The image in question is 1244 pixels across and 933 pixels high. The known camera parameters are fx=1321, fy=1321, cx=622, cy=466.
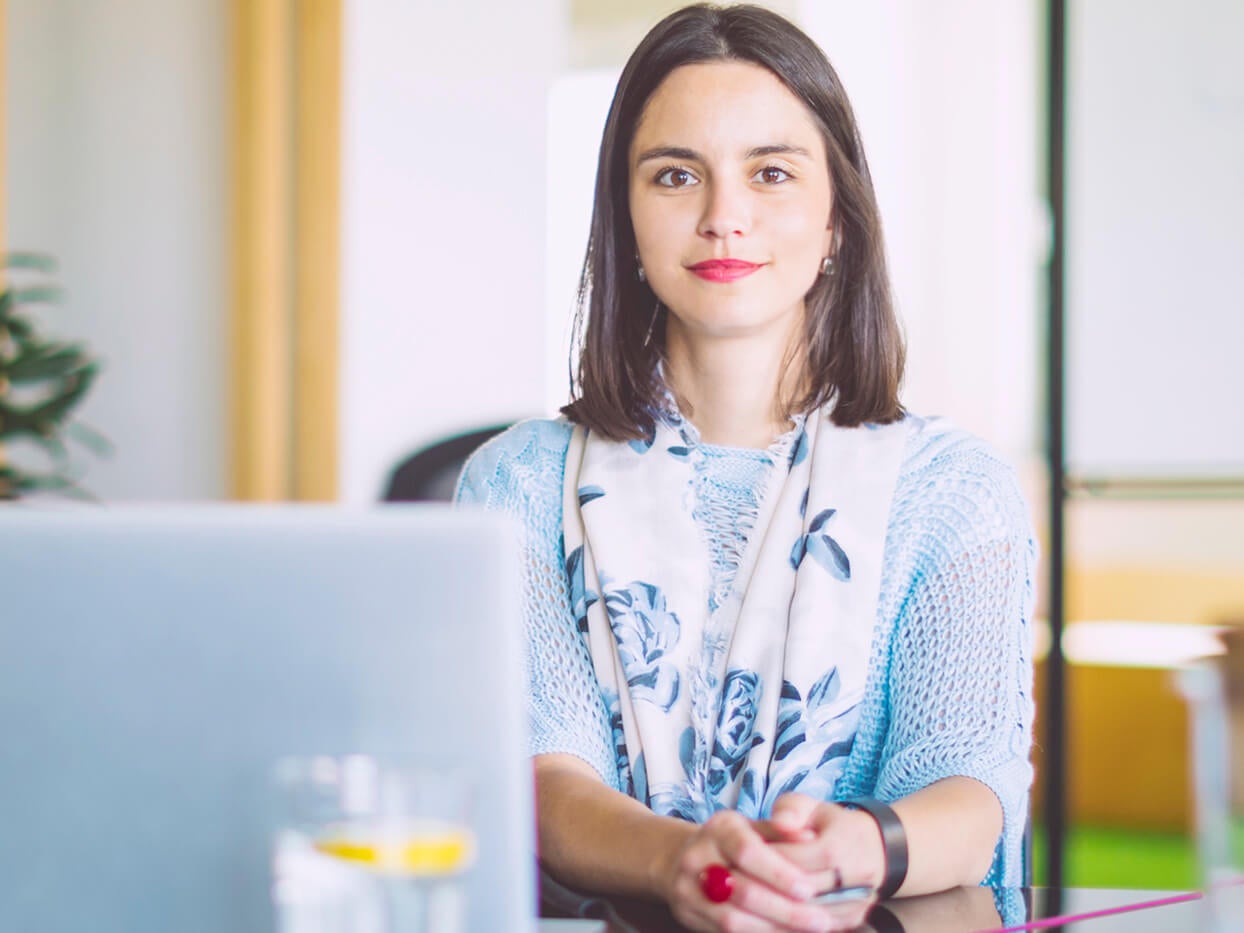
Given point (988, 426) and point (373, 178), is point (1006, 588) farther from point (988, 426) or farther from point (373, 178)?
point (988, 426)

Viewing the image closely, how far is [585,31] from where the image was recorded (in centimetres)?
432

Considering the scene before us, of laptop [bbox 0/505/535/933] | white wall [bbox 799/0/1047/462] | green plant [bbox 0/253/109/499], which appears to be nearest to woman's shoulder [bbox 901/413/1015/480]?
laptop [bbox 0/505/535/933]

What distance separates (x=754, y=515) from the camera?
145cm

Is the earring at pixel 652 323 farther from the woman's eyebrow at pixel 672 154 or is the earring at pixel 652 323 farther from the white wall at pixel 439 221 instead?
the white wall at pixel 439 221

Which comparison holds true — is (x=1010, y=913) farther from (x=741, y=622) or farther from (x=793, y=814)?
(x=741, y=622)

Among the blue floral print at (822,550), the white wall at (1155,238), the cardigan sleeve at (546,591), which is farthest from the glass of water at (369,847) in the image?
the white wall at (1155,238)

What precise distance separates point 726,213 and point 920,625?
1.54 feet

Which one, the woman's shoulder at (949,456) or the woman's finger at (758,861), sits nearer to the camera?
the woman's finger at (758,861)

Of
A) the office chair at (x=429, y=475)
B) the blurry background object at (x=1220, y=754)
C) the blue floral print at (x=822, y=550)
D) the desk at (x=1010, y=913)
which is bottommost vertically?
the blurry background object at (x=1220, y=754)

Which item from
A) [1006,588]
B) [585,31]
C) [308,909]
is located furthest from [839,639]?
[585,31]

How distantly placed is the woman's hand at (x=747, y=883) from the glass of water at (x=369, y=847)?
360 millimetres

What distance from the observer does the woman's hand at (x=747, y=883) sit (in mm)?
955

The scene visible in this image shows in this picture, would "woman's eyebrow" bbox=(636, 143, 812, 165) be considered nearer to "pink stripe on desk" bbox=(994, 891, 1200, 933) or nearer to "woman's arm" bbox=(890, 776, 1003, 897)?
"woman's arm" bbox=(890, 776, 1003, 897)

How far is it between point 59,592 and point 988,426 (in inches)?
233
